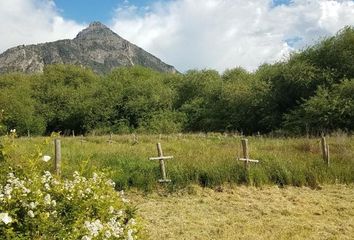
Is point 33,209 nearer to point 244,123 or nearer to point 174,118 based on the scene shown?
point 244,123

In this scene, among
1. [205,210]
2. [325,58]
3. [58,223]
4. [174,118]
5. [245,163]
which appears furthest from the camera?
[174,118]

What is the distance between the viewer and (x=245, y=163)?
1391 centimetres

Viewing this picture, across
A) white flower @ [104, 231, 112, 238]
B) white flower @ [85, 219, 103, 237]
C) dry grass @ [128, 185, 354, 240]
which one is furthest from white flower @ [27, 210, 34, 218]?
dry grass @ [128, 185, 354, 240]

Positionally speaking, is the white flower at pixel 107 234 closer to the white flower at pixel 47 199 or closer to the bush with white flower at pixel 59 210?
the bush with white flower at pixel 59 210

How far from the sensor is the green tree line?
31.4 meters

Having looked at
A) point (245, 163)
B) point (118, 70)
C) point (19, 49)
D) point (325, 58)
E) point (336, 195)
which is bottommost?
point (336, 195)

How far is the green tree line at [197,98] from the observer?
103 ft

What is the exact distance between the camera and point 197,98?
5147 centimetres

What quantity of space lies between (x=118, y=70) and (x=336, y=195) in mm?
53647

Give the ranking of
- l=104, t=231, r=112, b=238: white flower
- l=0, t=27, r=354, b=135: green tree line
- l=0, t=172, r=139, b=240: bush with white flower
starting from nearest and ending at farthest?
l=0, t=172, r=139, b=240: bush with white flower → l=104, t=231, r=112, b=238: white flower → l=0, t=27, r=354, b=135: green tree line

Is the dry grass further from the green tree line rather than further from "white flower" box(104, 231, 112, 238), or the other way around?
the green tree line

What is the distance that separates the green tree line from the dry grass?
17742mm

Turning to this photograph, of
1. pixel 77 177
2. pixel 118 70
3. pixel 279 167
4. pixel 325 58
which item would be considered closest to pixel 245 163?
pixel 279 167

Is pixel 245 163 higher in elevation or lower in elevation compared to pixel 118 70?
lower
